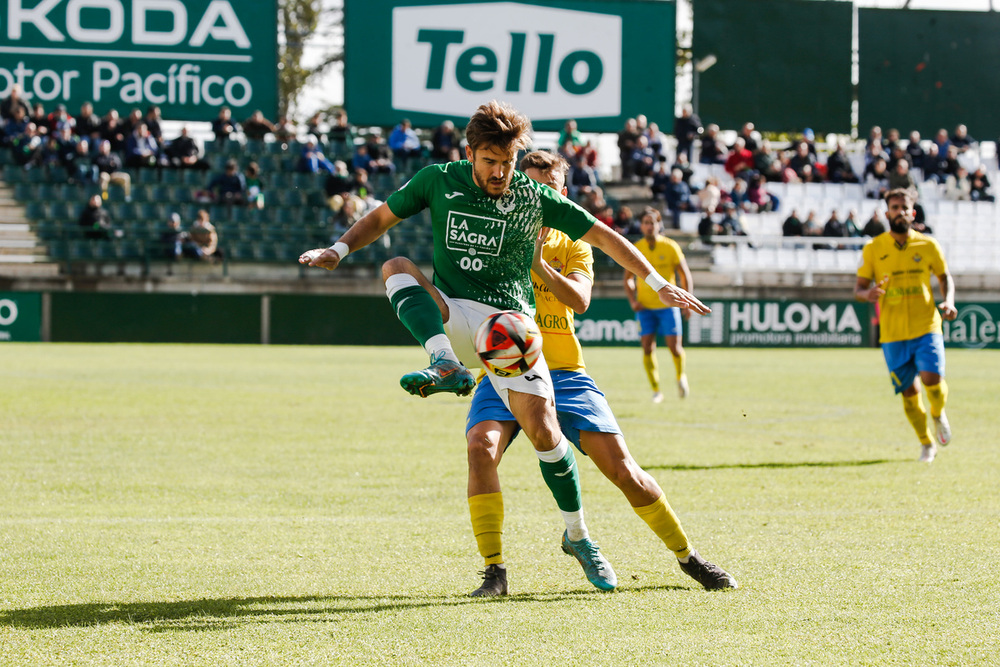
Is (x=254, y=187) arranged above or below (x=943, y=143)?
below

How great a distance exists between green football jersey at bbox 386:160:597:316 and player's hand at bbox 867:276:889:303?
5248mm

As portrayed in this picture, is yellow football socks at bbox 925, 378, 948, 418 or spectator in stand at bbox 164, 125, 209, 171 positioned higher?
spectator in stand at bbox 164, 125, 209, 171

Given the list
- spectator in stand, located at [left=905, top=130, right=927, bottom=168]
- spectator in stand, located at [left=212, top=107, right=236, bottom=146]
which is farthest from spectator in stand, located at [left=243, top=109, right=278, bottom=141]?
spectator in stand, located at [left=905, top=130, right=927, bottom=168]

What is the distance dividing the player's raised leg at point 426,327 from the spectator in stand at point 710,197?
26.2 meters

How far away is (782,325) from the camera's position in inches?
1158

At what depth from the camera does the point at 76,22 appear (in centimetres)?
3178

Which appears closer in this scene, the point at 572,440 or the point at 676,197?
the point at 572,440

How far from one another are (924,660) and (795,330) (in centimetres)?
2610

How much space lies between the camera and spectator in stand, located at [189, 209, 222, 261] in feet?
90.9

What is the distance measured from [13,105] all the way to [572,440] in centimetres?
2752

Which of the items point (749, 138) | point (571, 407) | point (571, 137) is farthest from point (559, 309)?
point (749, 138)

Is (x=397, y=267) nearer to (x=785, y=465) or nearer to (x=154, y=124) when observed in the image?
(x=785, y=465)

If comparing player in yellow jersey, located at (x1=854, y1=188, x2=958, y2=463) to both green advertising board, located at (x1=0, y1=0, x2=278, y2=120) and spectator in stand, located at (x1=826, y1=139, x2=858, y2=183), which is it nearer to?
green advertising board, located at (x1=0, y1=0, x2=278, y2=120)

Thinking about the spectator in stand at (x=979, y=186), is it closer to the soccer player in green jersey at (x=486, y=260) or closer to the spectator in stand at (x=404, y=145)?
the spectator in stand at (x=404, y=145)
